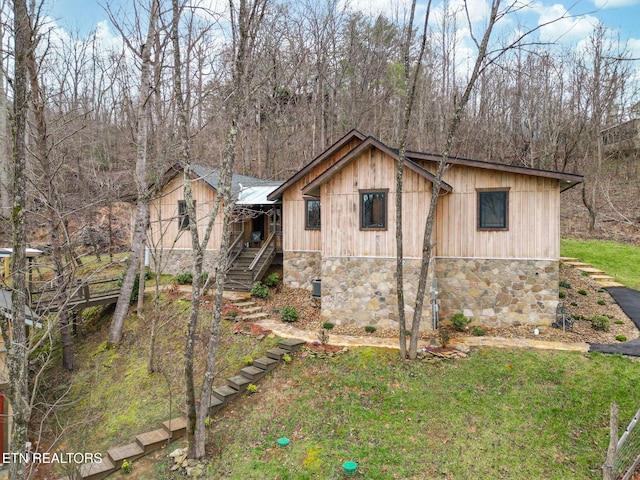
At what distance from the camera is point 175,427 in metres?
7.92

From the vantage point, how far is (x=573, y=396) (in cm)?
744

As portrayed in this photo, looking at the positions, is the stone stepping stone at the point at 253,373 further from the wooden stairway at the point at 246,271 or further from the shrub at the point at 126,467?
the wooden stairway at the point at 246,271

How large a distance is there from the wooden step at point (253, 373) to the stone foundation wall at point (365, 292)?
10.0 ft

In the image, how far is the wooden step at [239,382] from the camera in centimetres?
877

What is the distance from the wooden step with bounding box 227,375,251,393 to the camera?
877 cm

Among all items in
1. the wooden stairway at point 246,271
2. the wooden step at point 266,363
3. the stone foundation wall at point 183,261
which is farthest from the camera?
the stone foundation wall at point 183,261

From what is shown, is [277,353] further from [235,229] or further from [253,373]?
[235,229]

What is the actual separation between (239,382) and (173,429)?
1646 mm

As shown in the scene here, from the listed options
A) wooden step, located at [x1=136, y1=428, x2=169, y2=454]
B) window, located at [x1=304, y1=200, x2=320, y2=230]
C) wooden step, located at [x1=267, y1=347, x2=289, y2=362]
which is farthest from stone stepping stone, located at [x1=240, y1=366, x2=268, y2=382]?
window, located at [x1=304, y1=200, x2=320, y2=230]

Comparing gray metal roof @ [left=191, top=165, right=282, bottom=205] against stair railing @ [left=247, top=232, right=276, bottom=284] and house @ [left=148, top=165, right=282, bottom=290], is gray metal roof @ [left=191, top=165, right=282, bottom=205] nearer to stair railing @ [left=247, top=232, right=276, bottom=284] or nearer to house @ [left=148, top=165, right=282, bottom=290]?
house @ [left=148, top=165, right=282, bottom=290]

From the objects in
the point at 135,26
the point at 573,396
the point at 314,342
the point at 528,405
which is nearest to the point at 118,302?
the point at 314,342

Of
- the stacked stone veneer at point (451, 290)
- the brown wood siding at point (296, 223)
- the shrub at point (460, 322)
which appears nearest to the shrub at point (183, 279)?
the brown wood siding at point (296, 223)

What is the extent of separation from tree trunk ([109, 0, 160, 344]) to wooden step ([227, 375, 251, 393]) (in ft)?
17.4

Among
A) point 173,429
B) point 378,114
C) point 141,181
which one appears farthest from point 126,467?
point 378,114
